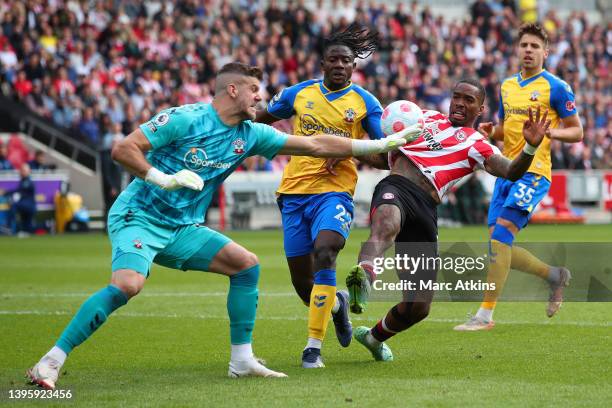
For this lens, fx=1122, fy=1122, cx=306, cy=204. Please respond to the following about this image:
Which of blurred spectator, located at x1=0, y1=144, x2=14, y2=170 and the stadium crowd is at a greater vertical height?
the stadium crowd

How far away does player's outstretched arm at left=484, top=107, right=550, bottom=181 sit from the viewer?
8.12 metres

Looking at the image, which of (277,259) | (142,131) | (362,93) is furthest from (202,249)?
(277,259)

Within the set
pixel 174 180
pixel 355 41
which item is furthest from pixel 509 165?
pixel 174 180

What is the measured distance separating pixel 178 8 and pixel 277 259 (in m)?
14.2

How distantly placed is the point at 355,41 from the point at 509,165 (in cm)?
189

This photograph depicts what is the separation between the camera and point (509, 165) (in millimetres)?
8414

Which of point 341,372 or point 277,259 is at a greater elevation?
point 341,372

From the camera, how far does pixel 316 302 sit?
8.44 m

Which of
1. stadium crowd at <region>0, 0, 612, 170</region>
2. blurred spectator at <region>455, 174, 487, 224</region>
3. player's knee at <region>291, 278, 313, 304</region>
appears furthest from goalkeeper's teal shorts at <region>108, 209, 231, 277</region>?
blurred spectator at <region>455, 174, 487, 224</region>

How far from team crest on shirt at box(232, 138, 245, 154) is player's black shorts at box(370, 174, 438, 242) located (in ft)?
4.21

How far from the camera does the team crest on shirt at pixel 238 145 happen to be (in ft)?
25.5

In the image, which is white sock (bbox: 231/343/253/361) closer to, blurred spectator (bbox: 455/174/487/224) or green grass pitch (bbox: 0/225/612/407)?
green grass pitch (bbox: 0/225/612/407)

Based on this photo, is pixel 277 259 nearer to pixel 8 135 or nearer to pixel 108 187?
pixel 108 187

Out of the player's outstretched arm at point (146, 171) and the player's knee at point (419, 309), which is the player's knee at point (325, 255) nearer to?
the player's knee at point (419, 309)
